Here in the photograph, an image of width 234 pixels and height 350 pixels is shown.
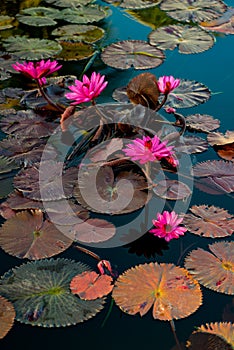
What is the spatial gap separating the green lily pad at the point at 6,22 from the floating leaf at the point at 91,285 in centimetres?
205

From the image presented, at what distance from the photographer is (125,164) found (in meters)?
1.93

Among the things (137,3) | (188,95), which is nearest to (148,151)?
(188,95)

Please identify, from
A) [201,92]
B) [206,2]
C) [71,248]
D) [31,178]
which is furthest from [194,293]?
[206,2]

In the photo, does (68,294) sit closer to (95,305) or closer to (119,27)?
(95,305)

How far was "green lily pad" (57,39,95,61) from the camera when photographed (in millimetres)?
2812

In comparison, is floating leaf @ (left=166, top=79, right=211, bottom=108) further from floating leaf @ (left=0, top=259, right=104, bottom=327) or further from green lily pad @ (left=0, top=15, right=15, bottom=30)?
green lily pad @ (left=0, top=15, right=15, bottom=30)

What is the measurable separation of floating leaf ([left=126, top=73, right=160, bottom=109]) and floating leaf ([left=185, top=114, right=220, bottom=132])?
8.3 inches

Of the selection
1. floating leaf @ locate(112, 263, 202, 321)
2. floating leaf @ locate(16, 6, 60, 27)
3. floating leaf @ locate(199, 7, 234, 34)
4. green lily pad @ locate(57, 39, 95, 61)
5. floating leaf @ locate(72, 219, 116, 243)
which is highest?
floating leaf @ locate(199, 7, 234, 34)

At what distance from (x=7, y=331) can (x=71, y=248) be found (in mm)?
360

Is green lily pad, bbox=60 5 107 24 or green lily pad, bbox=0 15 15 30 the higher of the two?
green lily pad, bbox=60 5 107 24

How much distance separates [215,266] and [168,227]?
0.19 m

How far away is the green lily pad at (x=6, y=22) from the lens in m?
3.16

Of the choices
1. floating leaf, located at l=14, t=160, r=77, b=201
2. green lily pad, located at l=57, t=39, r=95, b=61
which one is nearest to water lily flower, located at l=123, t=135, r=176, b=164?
floating leaf, located at l=14, t=160, r=77, b=201

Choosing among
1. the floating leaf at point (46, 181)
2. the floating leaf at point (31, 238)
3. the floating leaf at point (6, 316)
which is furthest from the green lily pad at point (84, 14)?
the floating leaf at point (6, 316)
